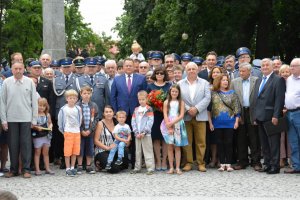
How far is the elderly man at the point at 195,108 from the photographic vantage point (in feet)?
34.1

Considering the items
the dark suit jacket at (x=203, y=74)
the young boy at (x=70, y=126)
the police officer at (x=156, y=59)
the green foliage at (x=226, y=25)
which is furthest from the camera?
the green foliage at (x=226, y=25)

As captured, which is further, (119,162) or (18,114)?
(119,162)

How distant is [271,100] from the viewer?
1006cm

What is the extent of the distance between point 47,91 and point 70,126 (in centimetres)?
124

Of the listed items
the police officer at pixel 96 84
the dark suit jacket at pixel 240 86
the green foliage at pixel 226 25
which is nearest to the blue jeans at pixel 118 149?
the police officer at pixel 96 84

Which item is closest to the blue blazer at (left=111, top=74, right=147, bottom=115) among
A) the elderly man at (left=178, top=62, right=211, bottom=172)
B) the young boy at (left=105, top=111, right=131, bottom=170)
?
the young boy at (left=105, top=111, right=131, bottom=170)

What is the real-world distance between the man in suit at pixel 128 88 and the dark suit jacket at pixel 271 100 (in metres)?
2.23

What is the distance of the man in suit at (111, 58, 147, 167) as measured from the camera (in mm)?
10781

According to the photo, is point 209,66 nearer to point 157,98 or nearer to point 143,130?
point 157,98

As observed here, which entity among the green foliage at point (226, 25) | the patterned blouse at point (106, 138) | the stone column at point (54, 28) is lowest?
the patterned blouse at point (106, 138)

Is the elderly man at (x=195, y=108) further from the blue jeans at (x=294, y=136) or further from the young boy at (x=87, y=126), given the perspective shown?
the young boy at (x=87, y=126)

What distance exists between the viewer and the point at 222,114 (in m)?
10.5

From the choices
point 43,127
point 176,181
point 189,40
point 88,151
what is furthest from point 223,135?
point 189,40

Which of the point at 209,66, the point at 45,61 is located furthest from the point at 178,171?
the point at 45,61
